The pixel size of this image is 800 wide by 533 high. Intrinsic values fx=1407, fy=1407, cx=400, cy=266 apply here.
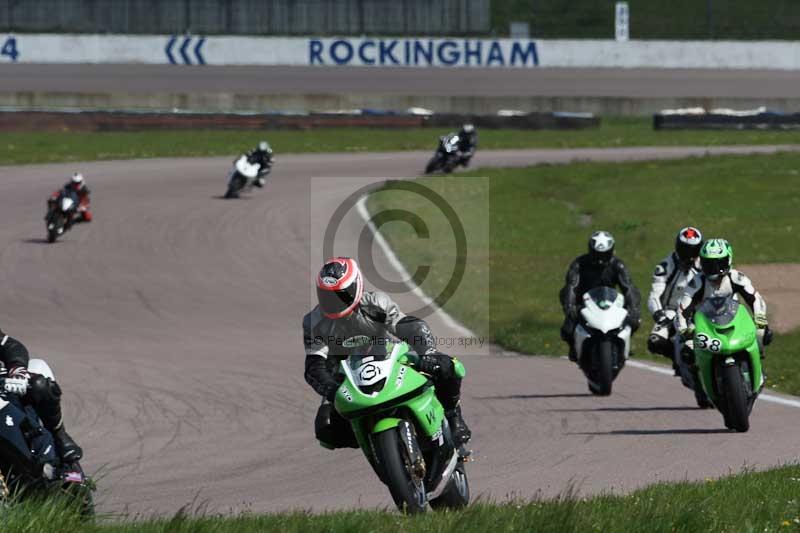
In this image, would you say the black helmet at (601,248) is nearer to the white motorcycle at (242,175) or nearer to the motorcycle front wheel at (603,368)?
the motorcycle front wheel at (603,368)

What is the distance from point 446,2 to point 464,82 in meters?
4.92

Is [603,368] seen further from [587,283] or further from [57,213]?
[57,213]

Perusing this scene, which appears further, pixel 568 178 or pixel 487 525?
pixel 568 178

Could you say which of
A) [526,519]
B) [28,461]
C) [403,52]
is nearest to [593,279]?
[526,519]

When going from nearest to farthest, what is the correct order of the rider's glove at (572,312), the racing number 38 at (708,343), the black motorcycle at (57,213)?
the racing number 38 at (708,343), the rider's glove at (572,312), the black motorcycle at (57,213)

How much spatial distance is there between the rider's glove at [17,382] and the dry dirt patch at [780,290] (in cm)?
1238

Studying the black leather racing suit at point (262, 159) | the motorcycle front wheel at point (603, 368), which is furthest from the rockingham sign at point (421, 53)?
the motorcycle front wheel at point (603, 368)

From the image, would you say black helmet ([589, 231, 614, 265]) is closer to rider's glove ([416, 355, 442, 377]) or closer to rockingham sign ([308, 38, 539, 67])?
rider's glove ([416, 355, 442, 377])

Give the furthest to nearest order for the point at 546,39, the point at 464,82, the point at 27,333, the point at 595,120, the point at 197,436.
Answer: the point at 546,39 → the point at 464,82 → the point at 595,120 → the point at 27,333 → the point at 197,436

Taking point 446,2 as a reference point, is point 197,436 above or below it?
below

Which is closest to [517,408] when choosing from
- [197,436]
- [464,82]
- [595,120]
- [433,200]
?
[197,436]

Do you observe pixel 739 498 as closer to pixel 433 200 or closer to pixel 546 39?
pixel 433 200

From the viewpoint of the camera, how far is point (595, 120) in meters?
45.0

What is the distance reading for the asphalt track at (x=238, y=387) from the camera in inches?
383
